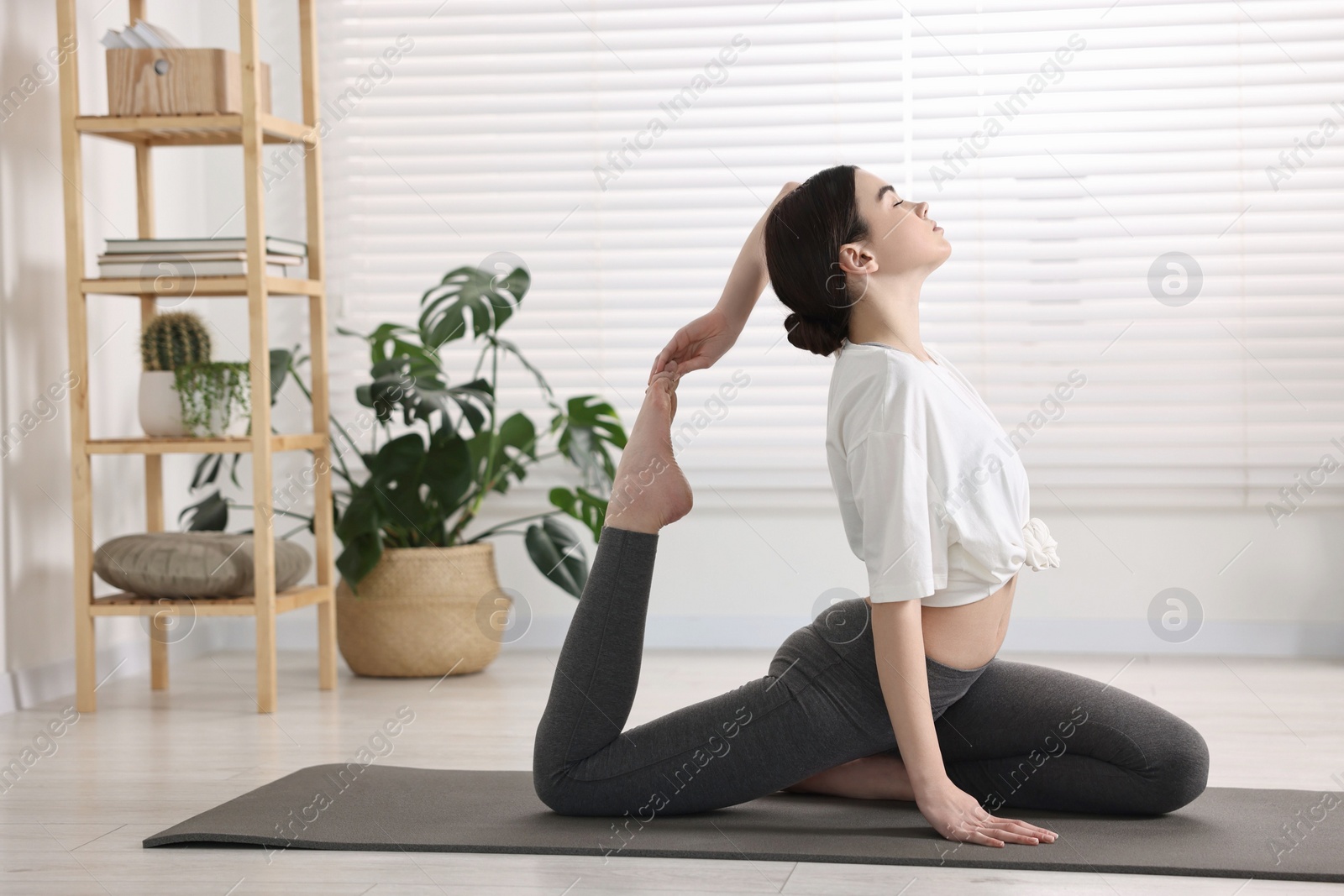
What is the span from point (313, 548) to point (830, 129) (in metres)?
1.70

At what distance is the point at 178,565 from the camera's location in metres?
2.67

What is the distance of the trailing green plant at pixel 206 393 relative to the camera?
8.88 ft

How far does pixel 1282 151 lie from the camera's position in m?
3.08

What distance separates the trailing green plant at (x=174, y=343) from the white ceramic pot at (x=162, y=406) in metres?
0.03

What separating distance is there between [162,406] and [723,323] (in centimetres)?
147

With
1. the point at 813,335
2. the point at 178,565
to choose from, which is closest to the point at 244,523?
the point at 178,565

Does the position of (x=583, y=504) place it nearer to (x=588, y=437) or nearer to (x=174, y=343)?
(x=588, y=437)

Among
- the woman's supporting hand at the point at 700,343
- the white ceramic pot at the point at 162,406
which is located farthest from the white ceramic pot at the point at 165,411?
the woman's supporting hand at the point at 700,343

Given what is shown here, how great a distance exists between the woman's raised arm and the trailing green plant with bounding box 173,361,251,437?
1.29 meters

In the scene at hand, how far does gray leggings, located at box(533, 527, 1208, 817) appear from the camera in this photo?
159 cm

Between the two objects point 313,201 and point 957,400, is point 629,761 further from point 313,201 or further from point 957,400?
point 313,201

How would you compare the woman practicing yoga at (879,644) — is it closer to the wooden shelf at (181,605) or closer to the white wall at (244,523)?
the wooden shelf at (181,605)

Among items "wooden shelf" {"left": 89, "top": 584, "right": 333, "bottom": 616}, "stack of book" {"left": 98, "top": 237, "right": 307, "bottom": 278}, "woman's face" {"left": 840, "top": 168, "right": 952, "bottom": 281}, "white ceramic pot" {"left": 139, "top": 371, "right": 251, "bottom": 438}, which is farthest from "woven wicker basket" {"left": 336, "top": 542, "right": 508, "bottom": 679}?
"woman's face" {"left": 840, "top": 168, "right": 952, "bottom": 281}

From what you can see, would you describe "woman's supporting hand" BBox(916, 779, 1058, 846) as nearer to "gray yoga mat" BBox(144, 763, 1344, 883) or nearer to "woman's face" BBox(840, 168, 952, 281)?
"gray yoga mat" BBox(144, 763, 1344, 883)
